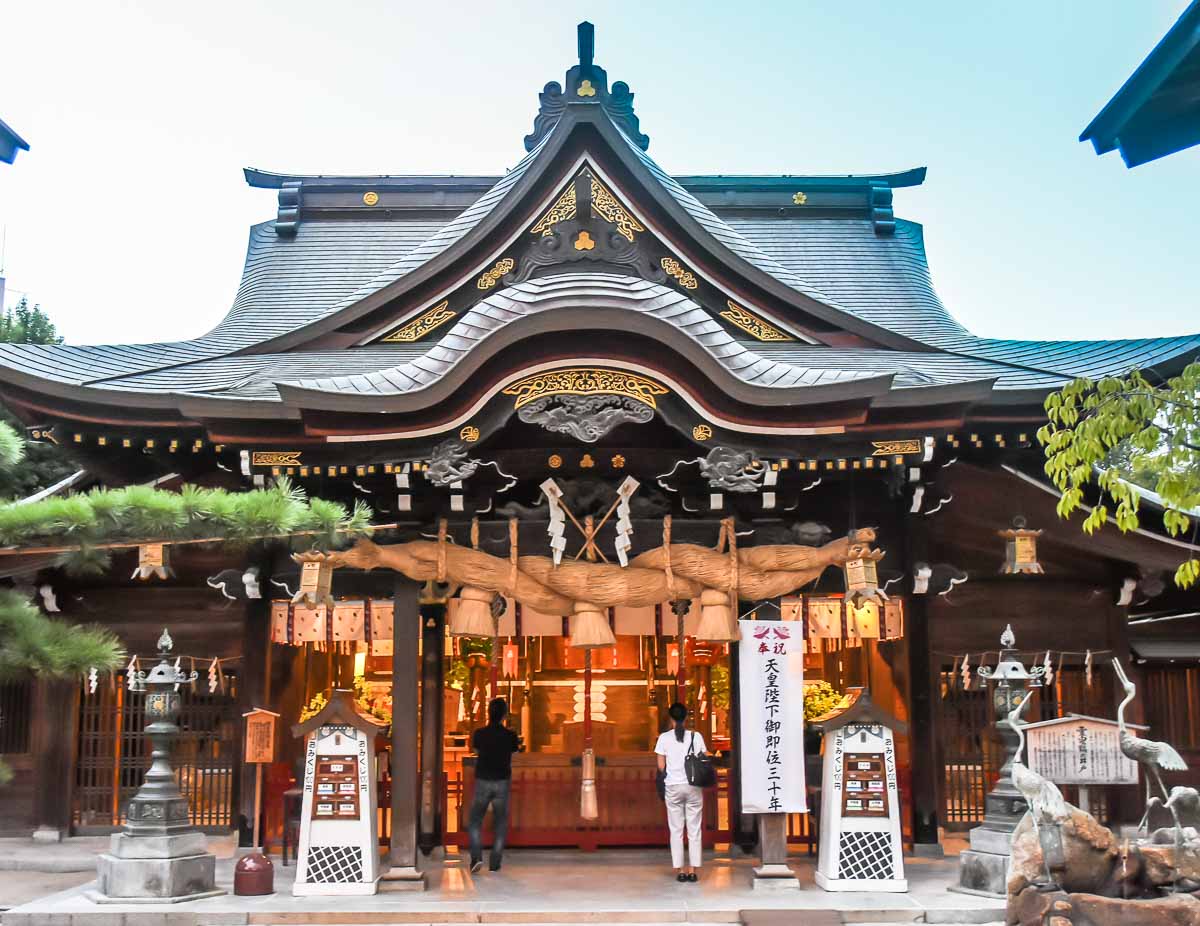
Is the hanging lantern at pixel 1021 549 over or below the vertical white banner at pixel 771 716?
over

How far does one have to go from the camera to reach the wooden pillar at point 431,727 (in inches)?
487

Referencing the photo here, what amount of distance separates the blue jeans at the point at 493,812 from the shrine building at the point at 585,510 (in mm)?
639

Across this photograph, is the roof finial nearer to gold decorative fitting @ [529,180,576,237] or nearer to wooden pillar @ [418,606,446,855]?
gold decorative fitting @ [529,180,576,237]

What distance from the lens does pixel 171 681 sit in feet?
35.3

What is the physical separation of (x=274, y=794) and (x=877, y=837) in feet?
19.6

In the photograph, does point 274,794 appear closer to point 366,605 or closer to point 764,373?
point 366,605

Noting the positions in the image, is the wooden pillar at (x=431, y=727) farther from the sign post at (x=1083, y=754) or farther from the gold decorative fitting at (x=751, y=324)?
the sign post at (x=1083, y=754)

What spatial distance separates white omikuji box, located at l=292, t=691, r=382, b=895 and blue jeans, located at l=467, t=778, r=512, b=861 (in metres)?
1.12

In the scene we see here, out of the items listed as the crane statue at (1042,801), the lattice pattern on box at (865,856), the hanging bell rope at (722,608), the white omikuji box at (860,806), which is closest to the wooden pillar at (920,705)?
the white omikuji box at (860,806)

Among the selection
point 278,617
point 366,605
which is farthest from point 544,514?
point 278,617

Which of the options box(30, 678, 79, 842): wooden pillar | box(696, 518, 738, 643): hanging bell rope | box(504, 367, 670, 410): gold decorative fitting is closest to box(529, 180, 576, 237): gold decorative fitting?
box(504, 367, 670, 410): gold decorative fitting

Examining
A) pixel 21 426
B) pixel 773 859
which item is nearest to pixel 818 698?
pixel 773 859

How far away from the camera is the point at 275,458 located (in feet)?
35.3

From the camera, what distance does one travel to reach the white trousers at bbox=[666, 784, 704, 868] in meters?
10.7
